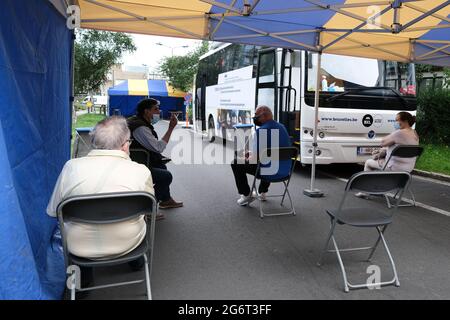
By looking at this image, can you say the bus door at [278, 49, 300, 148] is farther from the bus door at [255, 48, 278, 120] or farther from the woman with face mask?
the woman with face mask

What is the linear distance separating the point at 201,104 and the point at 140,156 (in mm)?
Result: 12820

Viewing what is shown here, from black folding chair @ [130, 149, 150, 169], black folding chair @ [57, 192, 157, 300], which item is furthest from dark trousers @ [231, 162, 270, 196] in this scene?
black folding chair @ [57, 192, 157, 300]

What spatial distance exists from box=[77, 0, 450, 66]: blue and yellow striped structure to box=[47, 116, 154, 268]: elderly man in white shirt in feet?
9.32

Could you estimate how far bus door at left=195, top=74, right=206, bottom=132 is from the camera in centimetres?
1712

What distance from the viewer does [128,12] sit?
5227mm

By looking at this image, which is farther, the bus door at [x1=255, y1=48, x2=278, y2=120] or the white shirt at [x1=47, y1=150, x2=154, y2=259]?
the bus door at [x1=255, y1=48, x2=278, y2=120]

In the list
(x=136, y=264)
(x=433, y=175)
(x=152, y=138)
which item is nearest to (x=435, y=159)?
(x=433, y=175)

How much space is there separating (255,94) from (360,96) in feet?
9.73

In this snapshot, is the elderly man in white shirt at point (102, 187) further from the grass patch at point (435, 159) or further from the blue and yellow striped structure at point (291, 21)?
the grass patch at point (435, 159)

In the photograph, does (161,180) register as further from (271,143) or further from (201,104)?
(201,104)

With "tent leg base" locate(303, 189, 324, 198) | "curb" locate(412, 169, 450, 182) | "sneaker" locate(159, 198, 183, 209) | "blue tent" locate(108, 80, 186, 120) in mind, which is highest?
"blue tent" locate(108, 80, 186, 120)

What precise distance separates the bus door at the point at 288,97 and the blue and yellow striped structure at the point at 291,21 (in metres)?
1.65
